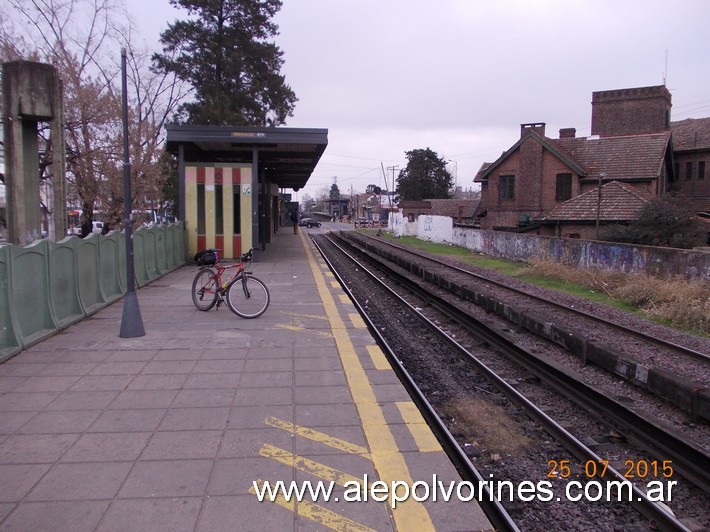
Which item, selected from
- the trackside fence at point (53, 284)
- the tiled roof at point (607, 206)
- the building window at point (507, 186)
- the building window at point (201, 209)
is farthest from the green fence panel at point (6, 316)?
the building window at point (507, 186)

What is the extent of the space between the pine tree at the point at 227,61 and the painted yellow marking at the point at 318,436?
2953 centimetres

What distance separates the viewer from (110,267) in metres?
10.6

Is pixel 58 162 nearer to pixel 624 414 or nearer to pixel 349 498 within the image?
pixel 349 498

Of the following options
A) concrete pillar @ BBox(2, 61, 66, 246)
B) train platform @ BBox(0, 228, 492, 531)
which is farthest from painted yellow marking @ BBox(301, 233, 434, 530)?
concrete pillar @ BBox(2, 61, 66, 246)

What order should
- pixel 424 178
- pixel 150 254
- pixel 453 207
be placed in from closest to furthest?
1. pixel 150 254
2. pixel 453 207
3. pixel 424 178

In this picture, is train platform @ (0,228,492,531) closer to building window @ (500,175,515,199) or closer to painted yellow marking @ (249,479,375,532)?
painted yellow marking @ (249,479,375,532)

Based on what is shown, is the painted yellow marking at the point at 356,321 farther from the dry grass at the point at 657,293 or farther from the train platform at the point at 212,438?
the dry grass at the point at 657,293

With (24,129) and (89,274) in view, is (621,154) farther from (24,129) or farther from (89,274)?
(24,129)

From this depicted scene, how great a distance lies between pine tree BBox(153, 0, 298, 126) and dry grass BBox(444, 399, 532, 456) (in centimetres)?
2868

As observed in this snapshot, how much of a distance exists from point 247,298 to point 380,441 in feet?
16.9

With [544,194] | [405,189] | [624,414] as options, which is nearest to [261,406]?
[624,414]

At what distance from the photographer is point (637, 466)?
4.84 meters

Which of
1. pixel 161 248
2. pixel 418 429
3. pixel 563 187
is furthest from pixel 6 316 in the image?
pixel 563 187

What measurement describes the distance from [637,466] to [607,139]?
124 feet
